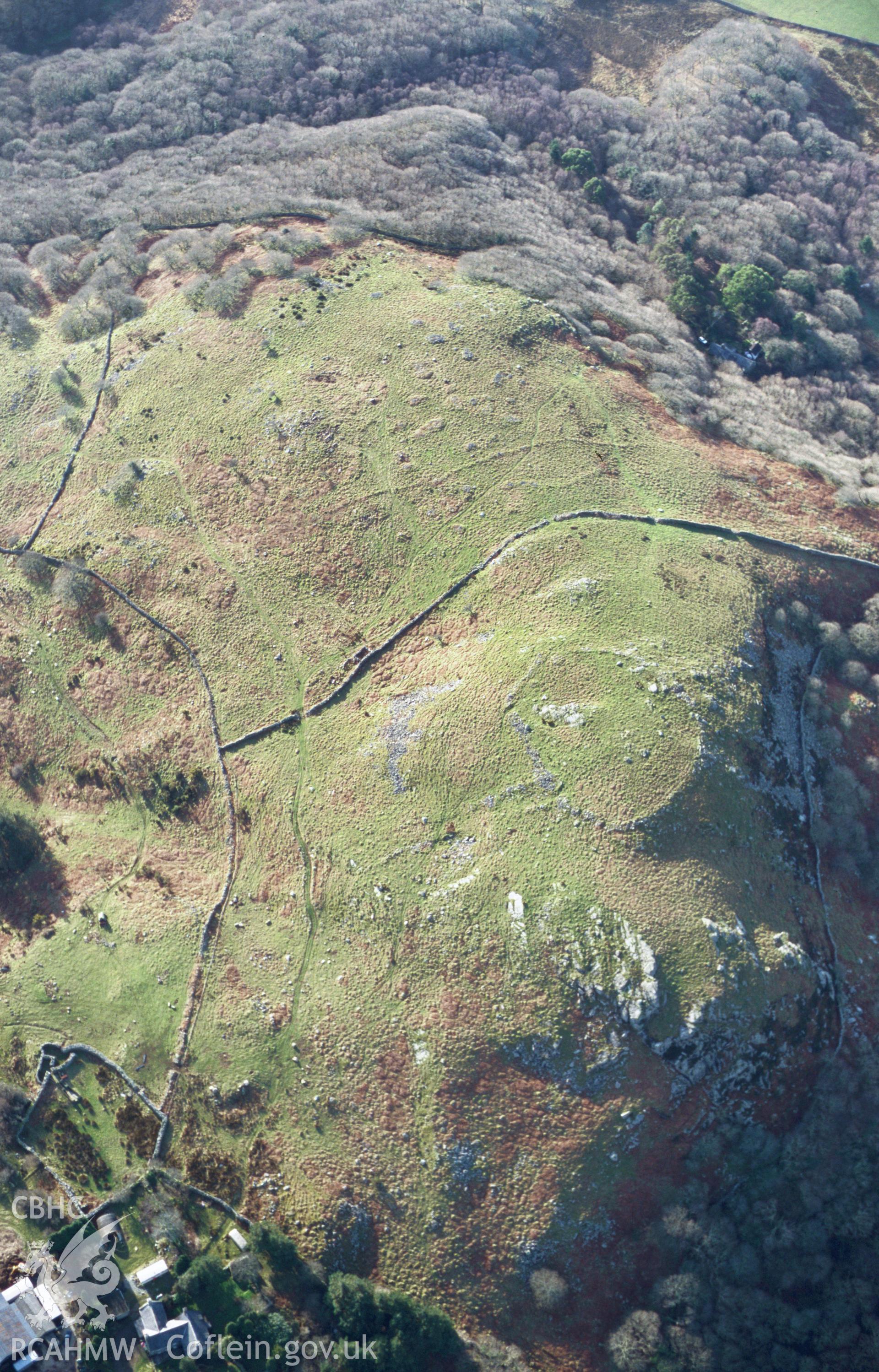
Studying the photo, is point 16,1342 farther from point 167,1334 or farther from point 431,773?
point 431,773

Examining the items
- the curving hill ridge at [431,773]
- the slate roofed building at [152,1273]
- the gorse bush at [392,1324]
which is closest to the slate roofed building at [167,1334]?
the slate roofed building at [152,1273]

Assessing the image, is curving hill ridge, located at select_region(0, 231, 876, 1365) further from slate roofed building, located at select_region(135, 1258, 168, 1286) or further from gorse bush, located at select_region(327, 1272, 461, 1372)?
slate roofed building, located at select_region(135, 1258, 168, 1286)

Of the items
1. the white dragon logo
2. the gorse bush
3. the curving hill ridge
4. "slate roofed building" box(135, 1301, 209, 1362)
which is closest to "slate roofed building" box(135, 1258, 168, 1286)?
"slate roofed building" box(135, 1301, 209, 1362)

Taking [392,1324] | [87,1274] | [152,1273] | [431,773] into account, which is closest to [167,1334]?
[152,1273]

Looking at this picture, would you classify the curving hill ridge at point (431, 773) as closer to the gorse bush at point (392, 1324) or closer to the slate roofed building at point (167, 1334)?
→ the gorse bush at point (392, 1324)

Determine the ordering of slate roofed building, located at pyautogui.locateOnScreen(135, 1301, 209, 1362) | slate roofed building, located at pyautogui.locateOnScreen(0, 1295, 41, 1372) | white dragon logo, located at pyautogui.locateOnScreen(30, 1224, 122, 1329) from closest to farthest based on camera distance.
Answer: slate roofed building, located at pyautogui.locateOnScreen(0, 1295, 41, 1372) → slate roofed building, located at pyautogui.locateOnScreen(135, 1301, 209, 1362) → white dragon logo, located at pyautogui.locateOnScreen(30, 1224, 122, 1329)

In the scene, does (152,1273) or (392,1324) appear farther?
(152,1273)
